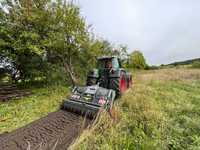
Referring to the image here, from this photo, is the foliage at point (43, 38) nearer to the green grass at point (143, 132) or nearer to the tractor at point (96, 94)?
the tractor at point (96, 94)

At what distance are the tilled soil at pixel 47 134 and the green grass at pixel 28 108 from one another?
0.57m

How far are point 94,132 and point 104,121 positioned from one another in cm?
36

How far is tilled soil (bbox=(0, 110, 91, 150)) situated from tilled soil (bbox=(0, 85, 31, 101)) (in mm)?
3376

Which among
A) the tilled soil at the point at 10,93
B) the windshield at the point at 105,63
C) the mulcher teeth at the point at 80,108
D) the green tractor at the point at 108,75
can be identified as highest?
the windshield at the point at 105,63

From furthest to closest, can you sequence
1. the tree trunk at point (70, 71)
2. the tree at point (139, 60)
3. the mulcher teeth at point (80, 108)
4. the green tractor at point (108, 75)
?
1. the tree at point (139, 60)
2. the tree trunk at point (70, 71)
3. the green tractor at point (108, 75)
4. the mulcher teeth at point (80, 108)

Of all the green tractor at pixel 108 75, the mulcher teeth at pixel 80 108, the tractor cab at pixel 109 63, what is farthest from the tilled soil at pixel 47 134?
the tractor cab at pixel 109 63

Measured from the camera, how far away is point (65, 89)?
8.90 m

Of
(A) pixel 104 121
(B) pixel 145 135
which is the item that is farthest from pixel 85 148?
(B) pixel 145 135

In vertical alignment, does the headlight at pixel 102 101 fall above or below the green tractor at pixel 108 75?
below

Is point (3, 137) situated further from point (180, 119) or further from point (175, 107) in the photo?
point (175, 107)

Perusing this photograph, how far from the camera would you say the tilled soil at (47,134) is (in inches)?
132

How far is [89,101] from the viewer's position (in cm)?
504

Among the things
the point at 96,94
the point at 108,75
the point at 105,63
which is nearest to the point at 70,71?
the point at 105,63

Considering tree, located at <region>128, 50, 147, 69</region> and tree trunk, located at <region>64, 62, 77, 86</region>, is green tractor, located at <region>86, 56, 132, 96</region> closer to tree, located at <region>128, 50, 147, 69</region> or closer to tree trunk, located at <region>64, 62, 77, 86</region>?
tree trunk, located at <region>64, 62, 77, 86</region>
